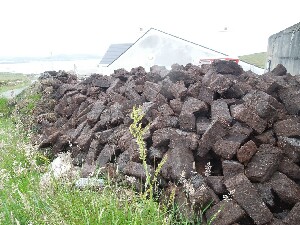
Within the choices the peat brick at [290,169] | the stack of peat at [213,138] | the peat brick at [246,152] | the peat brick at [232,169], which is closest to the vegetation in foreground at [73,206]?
the stack of peat at [213,138]

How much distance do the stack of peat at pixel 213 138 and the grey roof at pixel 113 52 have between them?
1413cm

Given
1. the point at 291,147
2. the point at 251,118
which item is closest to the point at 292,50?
the point at 251,118

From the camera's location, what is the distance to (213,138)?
4270 mm

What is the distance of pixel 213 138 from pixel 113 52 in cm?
1940

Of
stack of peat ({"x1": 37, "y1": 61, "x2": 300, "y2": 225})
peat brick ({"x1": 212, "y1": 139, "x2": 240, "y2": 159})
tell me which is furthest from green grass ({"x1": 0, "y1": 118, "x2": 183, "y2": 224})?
peat brick ({"x1": 212, "y1": 139, "x2": 240, "y2": 159})

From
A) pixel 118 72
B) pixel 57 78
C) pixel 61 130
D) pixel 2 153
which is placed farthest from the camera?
pixel 57 78

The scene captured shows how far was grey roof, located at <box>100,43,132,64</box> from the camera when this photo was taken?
20.7m

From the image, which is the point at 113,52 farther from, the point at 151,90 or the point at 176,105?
the point at 176,105

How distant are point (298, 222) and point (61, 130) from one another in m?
4.58

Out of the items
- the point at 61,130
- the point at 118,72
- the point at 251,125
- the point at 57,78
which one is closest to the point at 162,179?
the point at 251,125

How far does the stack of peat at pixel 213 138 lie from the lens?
12.2ft

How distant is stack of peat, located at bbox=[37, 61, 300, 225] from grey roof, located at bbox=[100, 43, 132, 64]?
46.4 ft

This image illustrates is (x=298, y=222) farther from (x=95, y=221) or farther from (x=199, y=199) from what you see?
(x=95, y=221)

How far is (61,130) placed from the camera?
6781mm
